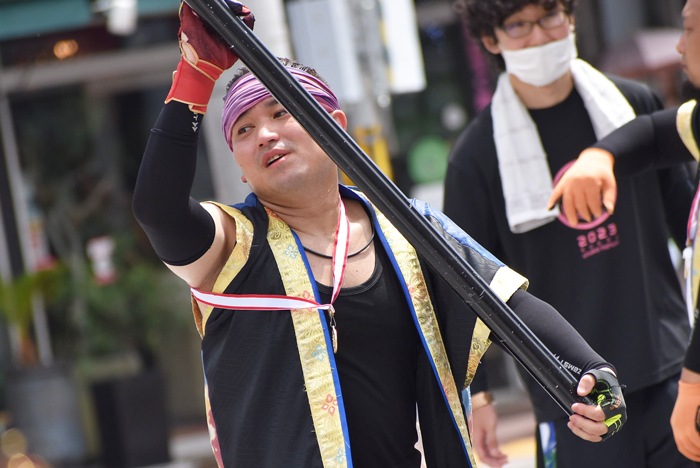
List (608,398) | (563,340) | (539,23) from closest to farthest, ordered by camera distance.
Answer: (608,398)
(563,340)
(539,23)

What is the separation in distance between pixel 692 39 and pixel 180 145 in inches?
59.5

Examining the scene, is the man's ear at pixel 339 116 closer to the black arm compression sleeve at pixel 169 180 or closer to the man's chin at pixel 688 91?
the black arm compression sleeve at pixel 169 180

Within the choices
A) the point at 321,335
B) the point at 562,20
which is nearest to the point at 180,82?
the point at 321,335

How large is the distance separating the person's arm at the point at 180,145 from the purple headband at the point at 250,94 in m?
0.22

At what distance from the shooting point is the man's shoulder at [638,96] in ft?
10.0

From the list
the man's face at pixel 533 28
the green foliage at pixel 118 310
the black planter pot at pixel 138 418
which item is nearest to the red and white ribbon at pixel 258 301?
the man's face at pixel 533 28

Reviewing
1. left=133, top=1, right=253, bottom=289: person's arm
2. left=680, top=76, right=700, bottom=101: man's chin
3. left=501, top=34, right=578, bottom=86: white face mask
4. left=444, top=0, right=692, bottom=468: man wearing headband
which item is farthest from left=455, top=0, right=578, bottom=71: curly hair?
left=133, top=1, right=253, bottom=289: person's arm

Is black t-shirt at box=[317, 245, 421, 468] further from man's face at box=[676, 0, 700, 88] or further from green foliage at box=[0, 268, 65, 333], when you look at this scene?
green foliage at box=[0, 268, 65, 333]

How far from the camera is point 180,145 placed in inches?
69.9

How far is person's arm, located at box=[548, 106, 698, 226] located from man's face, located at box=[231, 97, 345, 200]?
2.71ft

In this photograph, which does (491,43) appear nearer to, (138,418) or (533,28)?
(533,28)

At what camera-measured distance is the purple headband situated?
2.03 meters

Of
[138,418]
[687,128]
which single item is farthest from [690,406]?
[138,418]

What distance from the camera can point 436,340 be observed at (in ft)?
6.82
